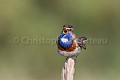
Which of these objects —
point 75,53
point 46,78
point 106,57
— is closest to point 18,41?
point 46,78

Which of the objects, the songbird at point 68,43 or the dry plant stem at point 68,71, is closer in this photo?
the dry plant stem at point 68,71

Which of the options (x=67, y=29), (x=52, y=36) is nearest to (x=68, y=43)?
(x=67, y=29)

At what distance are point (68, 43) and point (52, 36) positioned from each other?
5.65m

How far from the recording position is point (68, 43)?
5.48m

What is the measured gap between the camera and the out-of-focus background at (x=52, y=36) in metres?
10.0

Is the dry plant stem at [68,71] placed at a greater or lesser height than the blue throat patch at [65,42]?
lesser

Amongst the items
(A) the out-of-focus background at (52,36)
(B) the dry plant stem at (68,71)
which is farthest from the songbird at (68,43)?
(A) the out-of-focus background at (52,36)

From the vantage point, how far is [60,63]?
10.5 m

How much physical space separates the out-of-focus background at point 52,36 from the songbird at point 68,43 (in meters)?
4.00

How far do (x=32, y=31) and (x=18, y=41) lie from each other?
1.99ft

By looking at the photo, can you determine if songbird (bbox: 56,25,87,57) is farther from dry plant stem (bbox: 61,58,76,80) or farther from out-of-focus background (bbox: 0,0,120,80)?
out-of-focus background (bbox: 0,0,120,80)

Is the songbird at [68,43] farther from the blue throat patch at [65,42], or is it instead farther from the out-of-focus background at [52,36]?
the out-of-focus background at [52,36]

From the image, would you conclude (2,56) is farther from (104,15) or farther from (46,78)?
(104,15)

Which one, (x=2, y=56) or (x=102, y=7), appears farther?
→ (x=102, y=7)
